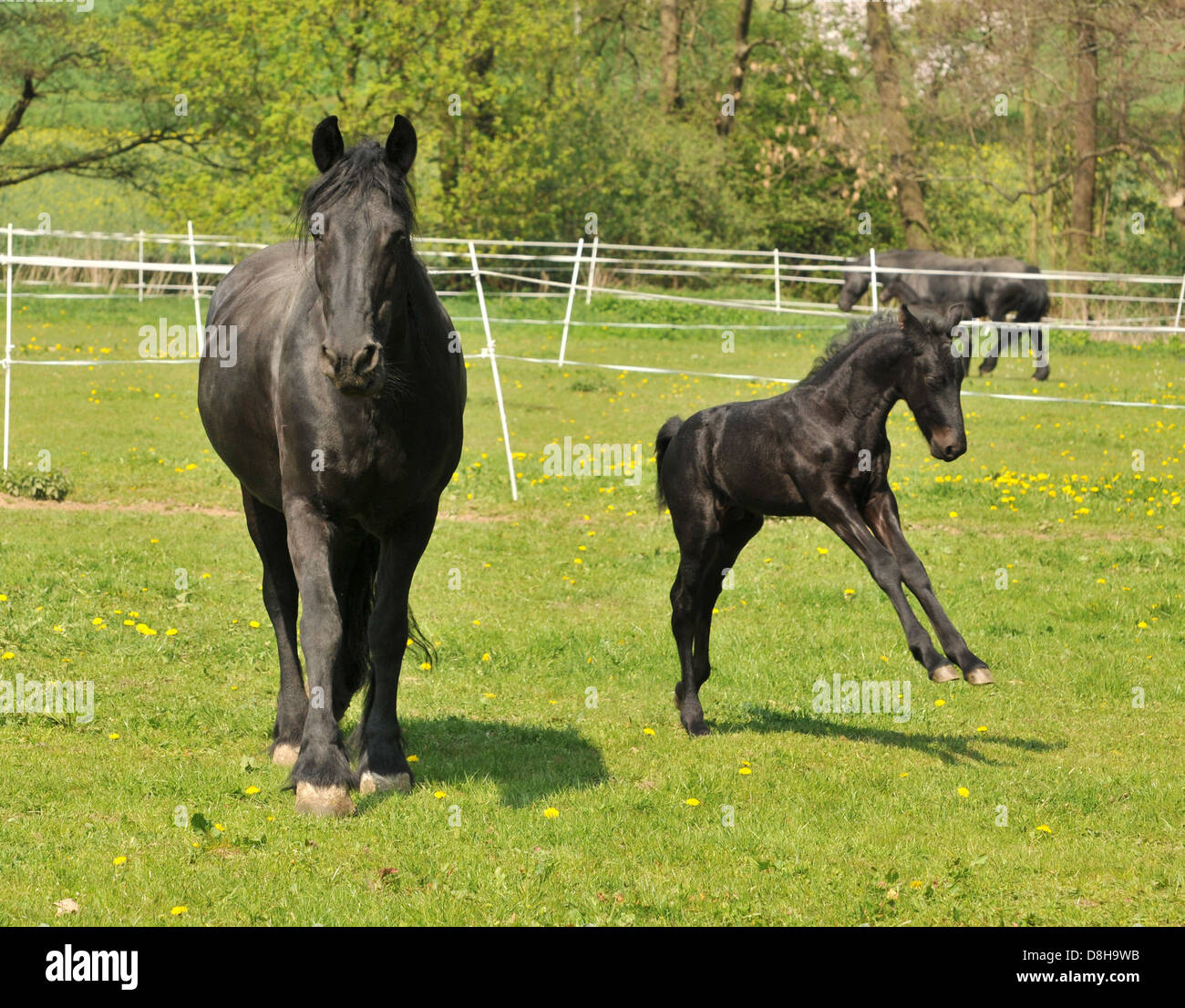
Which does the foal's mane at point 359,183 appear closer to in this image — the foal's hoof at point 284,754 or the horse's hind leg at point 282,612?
the horse's hind leg at point 282,612

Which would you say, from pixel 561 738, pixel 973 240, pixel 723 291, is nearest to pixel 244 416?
pixel 561 738

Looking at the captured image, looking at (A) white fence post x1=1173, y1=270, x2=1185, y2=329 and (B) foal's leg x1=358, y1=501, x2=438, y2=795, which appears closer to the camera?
(B) foal's leg x1=358, y1=501, x2=438, y2=795

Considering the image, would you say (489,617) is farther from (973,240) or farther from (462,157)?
(973,240)

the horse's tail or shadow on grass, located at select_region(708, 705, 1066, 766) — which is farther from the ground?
the horse's tail

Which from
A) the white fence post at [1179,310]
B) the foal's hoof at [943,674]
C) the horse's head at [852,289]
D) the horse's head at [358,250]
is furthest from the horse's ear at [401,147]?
the white fence post at [1179,310]

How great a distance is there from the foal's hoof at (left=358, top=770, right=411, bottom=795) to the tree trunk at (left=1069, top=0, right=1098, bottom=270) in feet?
88.9

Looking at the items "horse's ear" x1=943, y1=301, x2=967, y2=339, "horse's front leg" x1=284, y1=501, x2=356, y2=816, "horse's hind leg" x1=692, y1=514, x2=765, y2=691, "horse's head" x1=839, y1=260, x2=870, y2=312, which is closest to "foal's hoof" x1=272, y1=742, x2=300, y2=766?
"horse's front leg" x1=284, y1=501, x2=356, y2=816

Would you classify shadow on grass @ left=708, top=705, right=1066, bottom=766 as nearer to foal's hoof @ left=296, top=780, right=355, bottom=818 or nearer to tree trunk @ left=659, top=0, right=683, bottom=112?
foal's hoof @ left=296, top=780, right=355, bottom=818

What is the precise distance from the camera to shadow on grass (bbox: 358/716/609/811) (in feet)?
20.0

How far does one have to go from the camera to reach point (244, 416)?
6.54 metres

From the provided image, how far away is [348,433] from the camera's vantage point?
554 cm

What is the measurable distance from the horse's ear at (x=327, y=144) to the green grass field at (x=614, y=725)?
2707mm

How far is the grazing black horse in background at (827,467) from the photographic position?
21.4 feet

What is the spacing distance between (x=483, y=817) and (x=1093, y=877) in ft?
7.91
